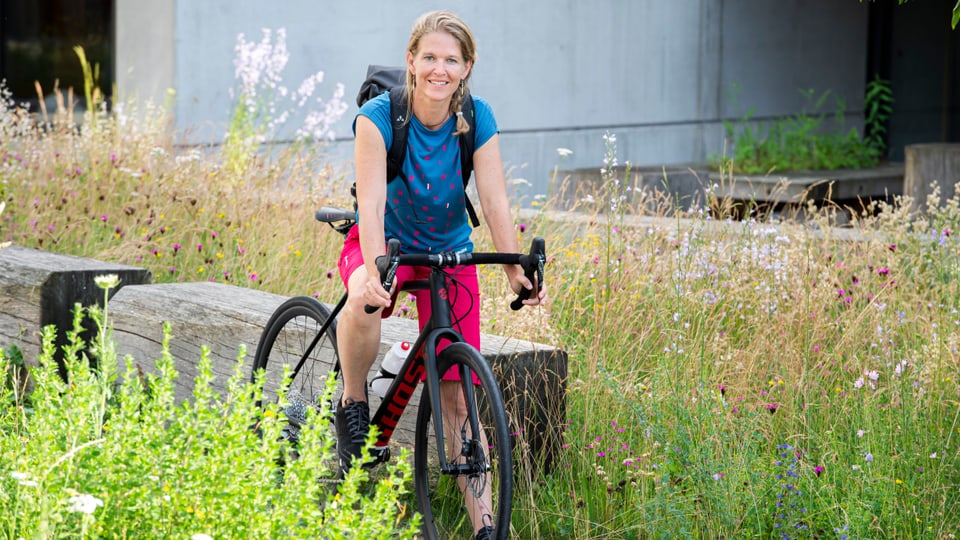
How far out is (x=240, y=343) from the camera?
4805 millimetres

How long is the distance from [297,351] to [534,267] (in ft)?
4.76

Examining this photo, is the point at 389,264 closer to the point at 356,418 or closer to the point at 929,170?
the point at 356,418

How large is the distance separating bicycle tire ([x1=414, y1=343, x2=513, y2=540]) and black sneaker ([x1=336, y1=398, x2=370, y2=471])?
202mm

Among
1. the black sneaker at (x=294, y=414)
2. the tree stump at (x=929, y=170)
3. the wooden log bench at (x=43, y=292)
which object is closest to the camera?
the black sneaker at (x=294, y=414)

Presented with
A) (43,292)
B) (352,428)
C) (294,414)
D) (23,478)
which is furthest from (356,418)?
(43,292)

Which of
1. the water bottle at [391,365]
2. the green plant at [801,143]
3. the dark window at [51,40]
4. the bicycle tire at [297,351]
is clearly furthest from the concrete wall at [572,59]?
the water bottle at [391,365]

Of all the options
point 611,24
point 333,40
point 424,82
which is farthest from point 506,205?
point 611,24

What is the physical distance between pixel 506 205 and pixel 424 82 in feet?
1.39

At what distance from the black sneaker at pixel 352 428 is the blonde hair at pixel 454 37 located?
3.00 feet

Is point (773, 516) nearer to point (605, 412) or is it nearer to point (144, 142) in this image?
point (605, 412)

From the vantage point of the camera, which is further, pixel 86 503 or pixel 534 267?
pixel 534 267

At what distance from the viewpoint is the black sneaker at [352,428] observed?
12.4 ft

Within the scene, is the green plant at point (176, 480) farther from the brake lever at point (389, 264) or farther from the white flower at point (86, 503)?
the brake lever at point (389, 264)

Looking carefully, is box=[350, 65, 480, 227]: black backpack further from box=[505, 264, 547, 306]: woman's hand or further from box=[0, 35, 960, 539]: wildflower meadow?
box=[0, 35, 960, 539]: wildflower meadow
